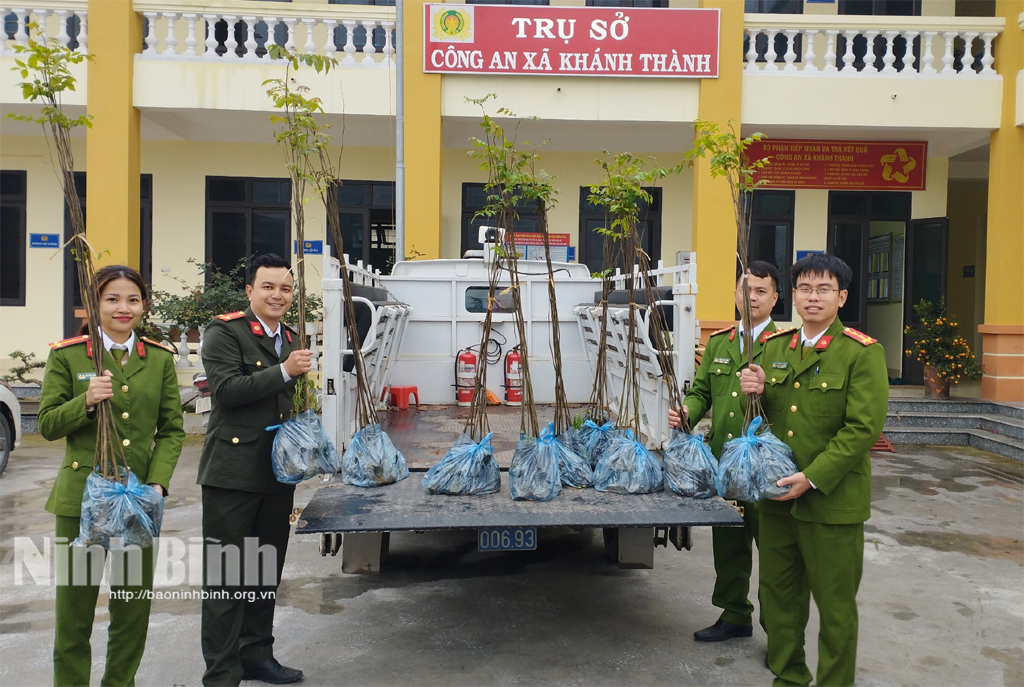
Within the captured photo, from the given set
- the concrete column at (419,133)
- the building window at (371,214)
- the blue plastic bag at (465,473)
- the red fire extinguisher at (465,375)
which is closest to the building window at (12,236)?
the building window at (371,214)

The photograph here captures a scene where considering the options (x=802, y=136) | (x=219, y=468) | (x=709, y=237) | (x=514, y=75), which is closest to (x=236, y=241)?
(x=514, y=75)

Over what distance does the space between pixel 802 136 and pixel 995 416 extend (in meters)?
4.35

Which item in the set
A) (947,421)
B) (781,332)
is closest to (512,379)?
(781,332)

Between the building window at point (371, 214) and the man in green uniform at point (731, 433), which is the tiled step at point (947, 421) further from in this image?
the building window at point (371, 214)

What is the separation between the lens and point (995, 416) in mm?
9570

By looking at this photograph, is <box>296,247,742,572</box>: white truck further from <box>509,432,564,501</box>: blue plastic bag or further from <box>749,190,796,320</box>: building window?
<box>749,190,796,320</box>: building window

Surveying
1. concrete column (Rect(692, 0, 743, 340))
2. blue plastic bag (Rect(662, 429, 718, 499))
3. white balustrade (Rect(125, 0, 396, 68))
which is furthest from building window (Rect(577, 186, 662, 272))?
blue plastic bag (Rect(662, 429, 718, 499))

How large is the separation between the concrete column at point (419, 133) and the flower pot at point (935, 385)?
261 inches

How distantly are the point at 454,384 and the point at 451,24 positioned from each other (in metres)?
5.10

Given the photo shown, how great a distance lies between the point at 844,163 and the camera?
10805mm

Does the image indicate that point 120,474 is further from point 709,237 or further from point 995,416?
point 995,416

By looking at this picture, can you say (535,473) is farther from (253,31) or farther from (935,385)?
(935,385)

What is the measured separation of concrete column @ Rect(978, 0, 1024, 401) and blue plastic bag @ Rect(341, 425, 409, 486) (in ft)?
29.6

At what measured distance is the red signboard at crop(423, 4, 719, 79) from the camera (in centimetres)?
931
